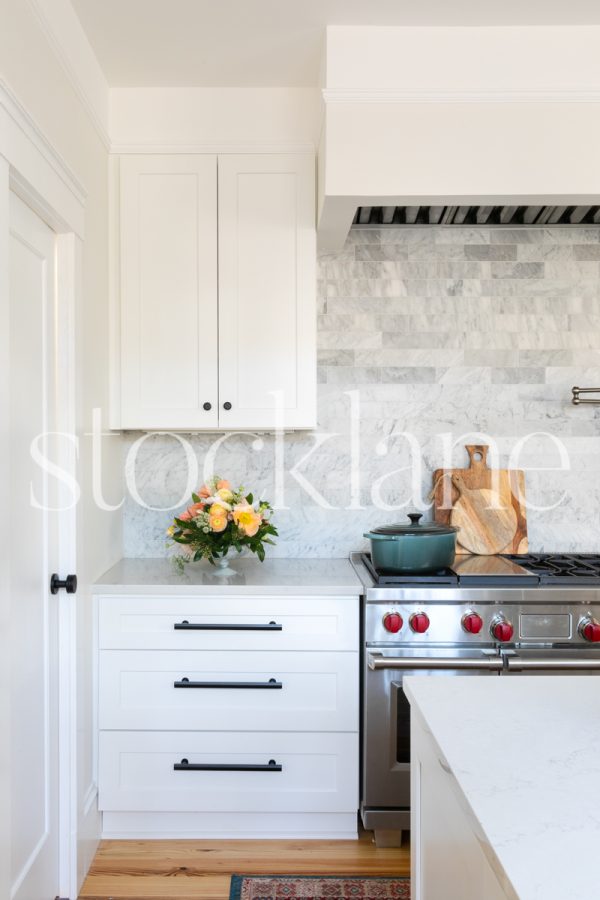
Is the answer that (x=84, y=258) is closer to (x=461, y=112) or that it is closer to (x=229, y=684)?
(x=461, y=112)

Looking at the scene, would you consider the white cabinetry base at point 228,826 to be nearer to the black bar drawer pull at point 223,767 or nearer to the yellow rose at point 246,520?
the black bar drawer pull at point 223,767

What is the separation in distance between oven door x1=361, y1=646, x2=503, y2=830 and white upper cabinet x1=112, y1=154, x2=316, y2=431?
1.00 meters

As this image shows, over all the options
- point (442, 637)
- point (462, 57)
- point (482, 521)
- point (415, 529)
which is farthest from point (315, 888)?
point (462, 57)

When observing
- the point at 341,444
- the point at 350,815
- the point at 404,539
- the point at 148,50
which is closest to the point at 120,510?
the point at 341,444

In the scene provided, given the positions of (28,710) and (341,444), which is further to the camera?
(341,444)

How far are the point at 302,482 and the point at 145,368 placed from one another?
0.80 metres

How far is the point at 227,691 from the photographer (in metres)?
2.30

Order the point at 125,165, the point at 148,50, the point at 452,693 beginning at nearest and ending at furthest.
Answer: the point at 452,693
the point at 148,50
the point at 125,165

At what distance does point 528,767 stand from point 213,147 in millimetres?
2346

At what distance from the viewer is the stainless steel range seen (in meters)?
2.22

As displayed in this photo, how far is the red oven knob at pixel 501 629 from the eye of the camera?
221cm

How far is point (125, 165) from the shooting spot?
2.55 meters

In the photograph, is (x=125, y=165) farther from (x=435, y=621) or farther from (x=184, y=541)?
(x=435, y=621)

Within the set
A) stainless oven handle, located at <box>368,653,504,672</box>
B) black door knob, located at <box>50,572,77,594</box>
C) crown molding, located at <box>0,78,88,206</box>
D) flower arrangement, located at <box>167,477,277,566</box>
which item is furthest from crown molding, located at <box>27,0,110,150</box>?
stainless oven handle, located at <box>368,653,504,672</box>
